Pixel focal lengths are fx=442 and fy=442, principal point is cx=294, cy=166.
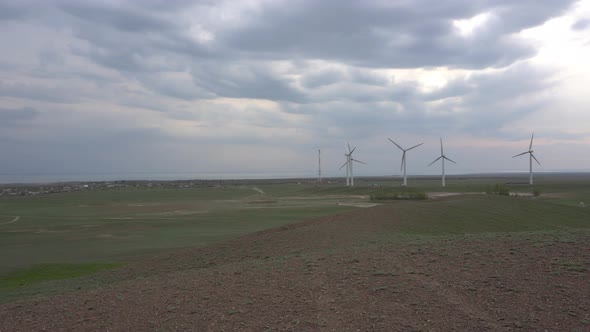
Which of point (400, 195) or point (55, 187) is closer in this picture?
point (400, 195)

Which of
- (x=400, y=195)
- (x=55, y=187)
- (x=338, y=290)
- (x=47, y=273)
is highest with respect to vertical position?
(x=55, y=187)

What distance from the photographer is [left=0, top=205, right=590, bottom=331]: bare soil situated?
325 inches

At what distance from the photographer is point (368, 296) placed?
9.50m

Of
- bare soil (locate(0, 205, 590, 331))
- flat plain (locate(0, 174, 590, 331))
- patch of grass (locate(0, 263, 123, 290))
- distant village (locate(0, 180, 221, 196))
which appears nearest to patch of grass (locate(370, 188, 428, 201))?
flat plain (locate(0, 174, 590, 331))

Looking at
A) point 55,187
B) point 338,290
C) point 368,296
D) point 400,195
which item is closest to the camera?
point 368,296

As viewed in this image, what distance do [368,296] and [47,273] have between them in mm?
17292

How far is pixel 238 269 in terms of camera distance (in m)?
13.6

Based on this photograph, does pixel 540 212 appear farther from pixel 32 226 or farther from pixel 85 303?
pixel 32 226

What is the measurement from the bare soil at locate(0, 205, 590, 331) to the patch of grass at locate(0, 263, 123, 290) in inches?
326

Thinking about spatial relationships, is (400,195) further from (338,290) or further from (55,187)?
(55,187)

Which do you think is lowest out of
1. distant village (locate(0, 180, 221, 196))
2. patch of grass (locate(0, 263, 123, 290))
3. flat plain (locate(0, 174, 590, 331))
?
patch of grass (locate(0, 263, 123, 290))

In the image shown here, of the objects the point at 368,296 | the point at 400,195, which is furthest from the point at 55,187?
the point at 368,296

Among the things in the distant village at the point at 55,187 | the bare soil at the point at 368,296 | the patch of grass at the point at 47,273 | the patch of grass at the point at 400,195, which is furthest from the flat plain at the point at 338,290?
the distant village at the point at 55,187

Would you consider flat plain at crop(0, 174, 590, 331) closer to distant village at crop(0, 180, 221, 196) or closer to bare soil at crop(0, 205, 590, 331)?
bare soil at crop(0, 205, 590, 331)
